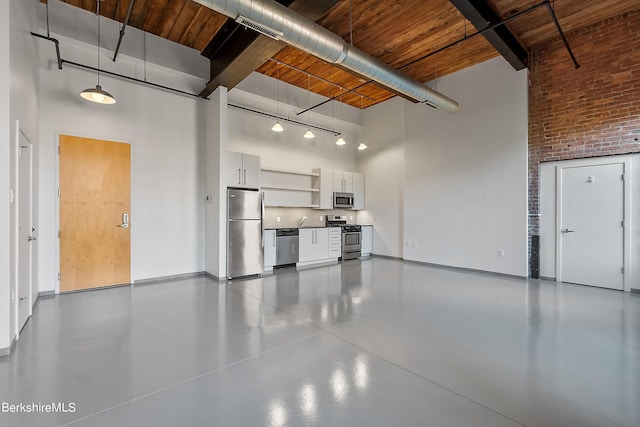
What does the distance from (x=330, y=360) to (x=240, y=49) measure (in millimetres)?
4428

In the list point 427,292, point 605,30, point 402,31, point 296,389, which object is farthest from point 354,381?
point 605,30

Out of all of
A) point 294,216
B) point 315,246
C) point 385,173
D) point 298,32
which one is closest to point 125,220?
point 294,216

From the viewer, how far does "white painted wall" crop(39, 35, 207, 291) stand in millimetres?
4113

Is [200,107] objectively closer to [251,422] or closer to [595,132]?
[251,422]

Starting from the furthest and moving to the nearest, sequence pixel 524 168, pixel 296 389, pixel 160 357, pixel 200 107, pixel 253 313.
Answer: pixel 200 107, pixel 524 168, pixel 253 313, pixel 160 357, pixel 296 389

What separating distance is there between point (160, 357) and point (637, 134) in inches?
270

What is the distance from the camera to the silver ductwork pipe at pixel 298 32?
2.74m

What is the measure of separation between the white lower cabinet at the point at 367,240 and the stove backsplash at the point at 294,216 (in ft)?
2.73

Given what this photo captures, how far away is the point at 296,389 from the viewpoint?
6.45 feet

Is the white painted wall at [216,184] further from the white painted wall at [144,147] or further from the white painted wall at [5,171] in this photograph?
the white painted wall at [5,171]

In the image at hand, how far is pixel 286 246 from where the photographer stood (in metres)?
6.19

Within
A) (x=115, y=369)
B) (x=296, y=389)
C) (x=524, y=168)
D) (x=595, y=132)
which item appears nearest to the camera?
(x=296, y=389)

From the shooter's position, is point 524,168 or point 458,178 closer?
point 524,168

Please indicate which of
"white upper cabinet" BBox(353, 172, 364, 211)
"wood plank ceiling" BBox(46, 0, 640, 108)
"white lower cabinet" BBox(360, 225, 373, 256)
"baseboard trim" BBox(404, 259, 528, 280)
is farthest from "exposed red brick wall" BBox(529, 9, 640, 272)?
"white upper cabinet" BBox(353, 172, 364, 211)
